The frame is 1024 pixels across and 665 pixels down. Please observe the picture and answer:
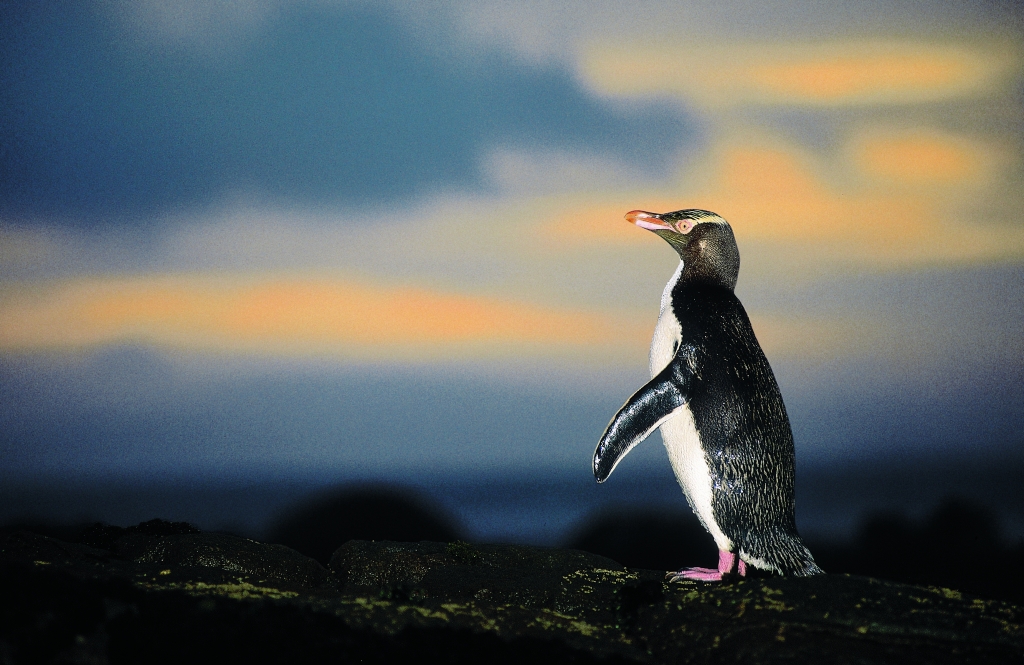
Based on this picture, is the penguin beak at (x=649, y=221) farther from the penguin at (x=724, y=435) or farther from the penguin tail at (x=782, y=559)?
the penguin tail at (x=782, y=559)

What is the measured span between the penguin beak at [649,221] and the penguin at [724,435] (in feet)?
1.96

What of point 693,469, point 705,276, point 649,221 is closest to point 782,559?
point 693,469

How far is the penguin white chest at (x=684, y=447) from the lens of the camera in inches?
246

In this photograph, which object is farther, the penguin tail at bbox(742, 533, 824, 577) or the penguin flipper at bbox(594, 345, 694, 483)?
the penguin flipper at bbox(594, 345, 694, 483)

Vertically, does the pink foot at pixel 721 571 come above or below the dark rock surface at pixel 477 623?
above

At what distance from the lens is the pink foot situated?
618cm

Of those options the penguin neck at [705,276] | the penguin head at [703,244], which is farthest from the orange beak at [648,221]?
the penguin neck at [705,276]

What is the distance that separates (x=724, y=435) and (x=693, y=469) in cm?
35

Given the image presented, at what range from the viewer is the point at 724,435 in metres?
6.18

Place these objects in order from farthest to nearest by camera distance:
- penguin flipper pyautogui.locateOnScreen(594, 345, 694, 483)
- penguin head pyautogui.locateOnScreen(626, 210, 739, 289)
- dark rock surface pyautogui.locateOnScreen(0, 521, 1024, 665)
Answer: penguin head pyautogui.locateOnScreen(626, 210, 739, 289), penguin flipper pyautogui.locateOnScreen(594, 345, 694, 483), dark rock surface pyautogui.locateOnScreen(0, 521, 1024, 665)

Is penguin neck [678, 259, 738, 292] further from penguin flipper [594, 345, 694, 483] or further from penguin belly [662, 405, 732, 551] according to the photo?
penguin belly [662, 405, 732, 551]

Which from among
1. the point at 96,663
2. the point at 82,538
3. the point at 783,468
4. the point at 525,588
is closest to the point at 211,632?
the point at 96,663

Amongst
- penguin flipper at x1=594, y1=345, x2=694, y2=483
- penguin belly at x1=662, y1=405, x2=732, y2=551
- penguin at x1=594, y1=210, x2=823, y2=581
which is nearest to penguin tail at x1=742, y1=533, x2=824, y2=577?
penguin at x1=594, y1=210, x2=823, y2=581

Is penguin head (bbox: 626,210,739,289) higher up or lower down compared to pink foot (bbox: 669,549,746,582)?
higher up
